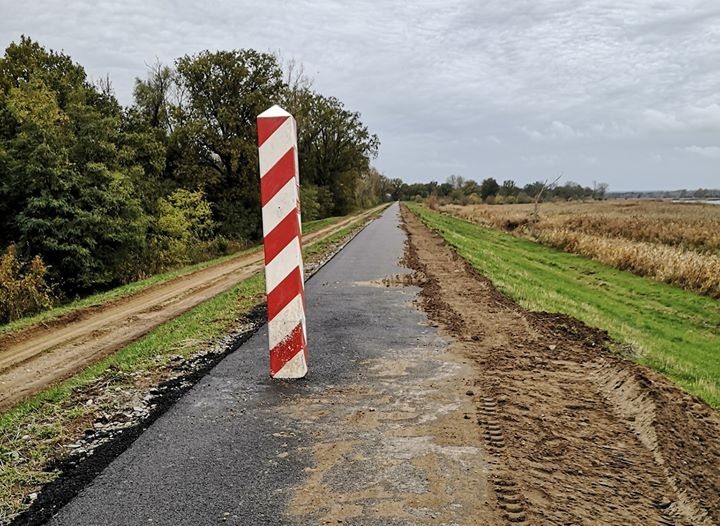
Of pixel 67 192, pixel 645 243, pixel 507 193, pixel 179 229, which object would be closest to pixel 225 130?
pixel 179 229

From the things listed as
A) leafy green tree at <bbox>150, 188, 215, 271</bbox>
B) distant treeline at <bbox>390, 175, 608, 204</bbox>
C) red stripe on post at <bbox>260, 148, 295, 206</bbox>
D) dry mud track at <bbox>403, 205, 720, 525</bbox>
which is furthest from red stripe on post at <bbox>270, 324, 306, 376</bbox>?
distant treeline at <bbox>390, 175, 608, 204</bbox>

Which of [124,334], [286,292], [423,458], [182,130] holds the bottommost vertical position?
[124,334]

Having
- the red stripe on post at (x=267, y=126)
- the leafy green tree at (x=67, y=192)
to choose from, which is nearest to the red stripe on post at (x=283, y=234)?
the red stripe on post at (x=267, y=126)

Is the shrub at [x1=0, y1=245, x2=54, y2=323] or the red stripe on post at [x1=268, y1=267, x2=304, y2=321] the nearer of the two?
the red stripe on post at [x1=268, y1=267, x2=304, y2=321]

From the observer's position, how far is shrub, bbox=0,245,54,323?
1472 cm

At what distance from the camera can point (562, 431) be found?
3807 mm

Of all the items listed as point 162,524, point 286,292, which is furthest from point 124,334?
point 162,524

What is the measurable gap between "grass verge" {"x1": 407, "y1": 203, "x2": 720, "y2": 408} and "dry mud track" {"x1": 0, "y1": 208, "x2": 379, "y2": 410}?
7.01 meters

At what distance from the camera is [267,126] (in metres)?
4.89

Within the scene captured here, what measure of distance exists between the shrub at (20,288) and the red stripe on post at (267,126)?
13.1m

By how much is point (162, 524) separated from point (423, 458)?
1558 millimetres

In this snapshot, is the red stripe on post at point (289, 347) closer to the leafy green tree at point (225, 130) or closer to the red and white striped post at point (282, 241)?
the red and white striped post at point (282, 241)

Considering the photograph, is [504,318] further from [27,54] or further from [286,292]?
[27,54]

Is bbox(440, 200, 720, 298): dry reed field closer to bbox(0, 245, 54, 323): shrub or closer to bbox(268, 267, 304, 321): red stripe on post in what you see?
bbox(268, 267, 304, 321): red stripe on post
